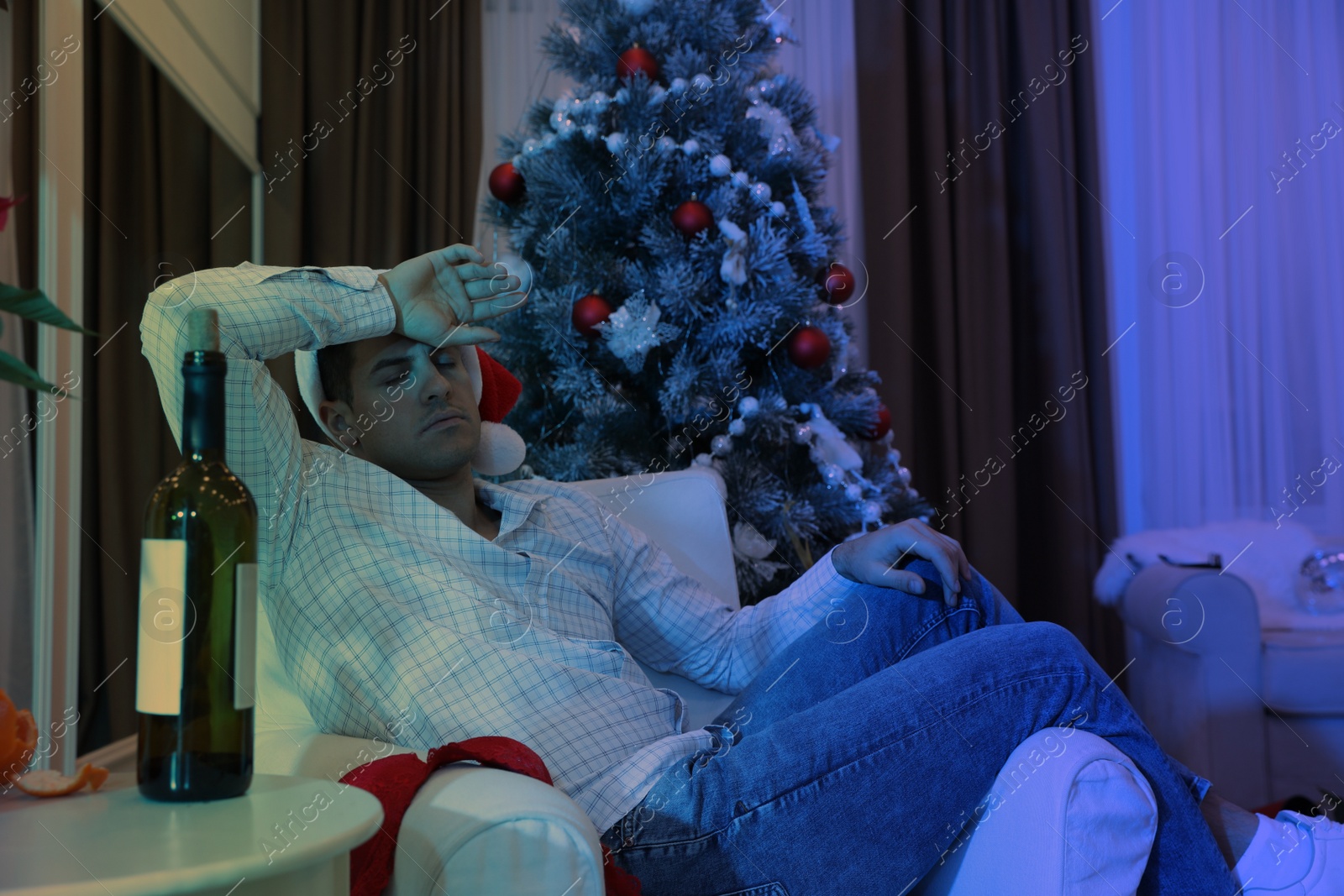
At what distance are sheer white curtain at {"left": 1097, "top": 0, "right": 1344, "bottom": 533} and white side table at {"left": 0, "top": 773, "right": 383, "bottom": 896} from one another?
311 cm

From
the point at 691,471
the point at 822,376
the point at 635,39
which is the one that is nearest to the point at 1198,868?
the point at 691,471

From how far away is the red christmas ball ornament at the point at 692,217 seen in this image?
2207mm

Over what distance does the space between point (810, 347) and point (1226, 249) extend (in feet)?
5.99

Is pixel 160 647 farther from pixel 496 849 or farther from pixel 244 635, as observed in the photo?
pixel 496 849

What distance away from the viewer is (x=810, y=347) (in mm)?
2262

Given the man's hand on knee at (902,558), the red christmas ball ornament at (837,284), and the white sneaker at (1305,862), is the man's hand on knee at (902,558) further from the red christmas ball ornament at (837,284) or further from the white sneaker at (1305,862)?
the red christmas ball ornament at (837,284)

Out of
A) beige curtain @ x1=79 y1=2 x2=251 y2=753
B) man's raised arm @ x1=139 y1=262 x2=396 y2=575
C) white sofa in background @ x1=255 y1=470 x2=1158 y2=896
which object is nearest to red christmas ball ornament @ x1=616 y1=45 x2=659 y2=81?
beige curtain @ x1=79 y1=2 x2=251 y2=753

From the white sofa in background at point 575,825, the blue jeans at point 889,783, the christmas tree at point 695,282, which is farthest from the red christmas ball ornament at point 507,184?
the blue jeans at point 889,783

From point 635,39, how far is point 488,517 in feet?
4.42

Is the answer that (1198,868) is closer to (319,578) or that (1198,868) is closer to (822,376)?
(319,578)

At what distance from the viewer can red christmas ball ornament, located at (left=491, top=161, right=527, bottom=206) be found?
2391 mm

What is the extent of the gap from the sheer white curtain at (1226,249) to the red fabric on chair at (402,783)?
2.85 meters

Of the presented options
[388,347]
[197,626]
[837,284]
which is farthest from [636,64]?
[197,626]

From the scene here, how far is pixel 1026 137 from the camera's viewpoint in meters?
3.20
